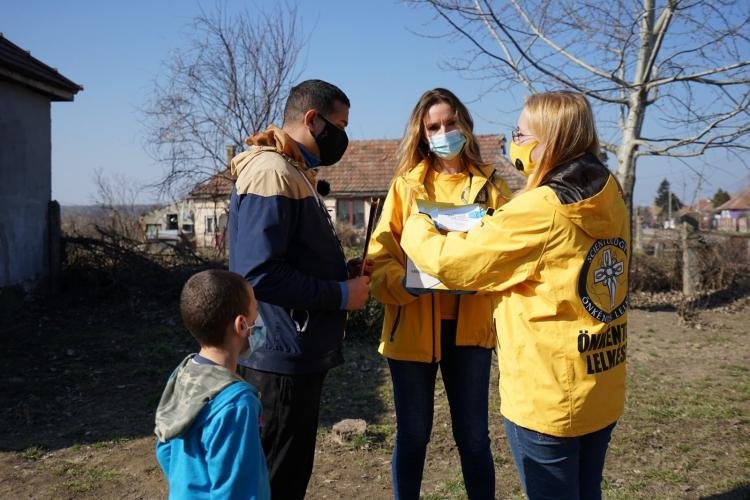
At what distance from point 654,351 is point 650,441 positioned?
350cm

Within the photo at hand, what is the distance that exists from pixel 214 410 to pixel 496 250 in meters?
1.03

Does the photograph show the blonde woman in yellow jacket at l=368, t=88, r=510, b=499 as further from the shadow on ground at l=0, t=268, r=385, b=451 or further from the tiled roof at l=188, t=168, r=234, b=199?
the tiled roof at l=188, t=168, r=234, b=199

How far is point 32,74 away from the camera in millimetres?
9195

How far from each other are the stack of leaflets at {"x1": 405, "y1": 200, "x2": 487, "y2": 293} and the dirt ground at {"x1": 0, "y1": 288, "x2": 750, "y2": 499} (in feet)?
5.54

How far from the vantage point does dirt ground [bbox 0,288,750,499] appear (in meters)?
3.99

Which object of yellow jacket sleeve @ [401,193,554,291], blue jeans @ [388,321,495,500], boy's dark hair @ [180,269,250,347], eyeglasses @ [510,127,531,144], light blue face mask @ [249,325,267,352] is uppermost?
eyeglasses @ [510,127,531,144]

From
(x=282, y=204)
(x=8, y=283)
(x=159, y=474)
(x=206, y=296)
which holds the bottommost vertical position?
(x=159, y=474)

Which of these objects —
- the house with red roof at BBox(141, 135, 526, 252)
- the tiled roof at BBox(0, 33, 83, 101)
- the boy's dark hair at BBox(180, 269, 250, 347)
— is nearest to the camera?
the boy's dark hair at BBox(180, 269, 250, 347)

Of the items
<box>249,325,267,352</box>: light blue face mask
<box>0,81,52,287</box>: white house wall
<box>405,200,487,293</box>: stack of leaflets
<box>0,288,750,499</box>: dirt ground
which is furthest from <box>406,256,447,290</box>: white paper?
<box>0,81,52,287</box>: white house wall

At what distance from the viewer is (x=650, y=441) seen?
183 inches

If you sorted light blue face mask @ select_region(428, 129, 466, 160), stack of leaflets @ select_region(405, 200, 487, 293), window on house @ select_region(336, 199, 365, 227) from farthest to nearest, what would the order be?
window on house @ select_region(336, 199, 365, 227) < light blue face mask @ select_region(428, 129, 466, 160) < stack of leaflets @ select_region(405, 200, 487, 293)

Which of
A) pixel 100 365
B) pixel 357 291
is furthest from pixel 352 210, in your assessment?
pixel 357 291

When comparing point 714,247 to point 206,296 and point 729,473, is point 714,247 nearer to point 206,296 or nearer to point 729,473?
point 729,473

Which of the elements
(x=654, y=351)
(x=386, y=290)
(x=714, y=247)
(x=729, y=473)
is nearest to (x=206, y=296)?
(x=386, y=290)
